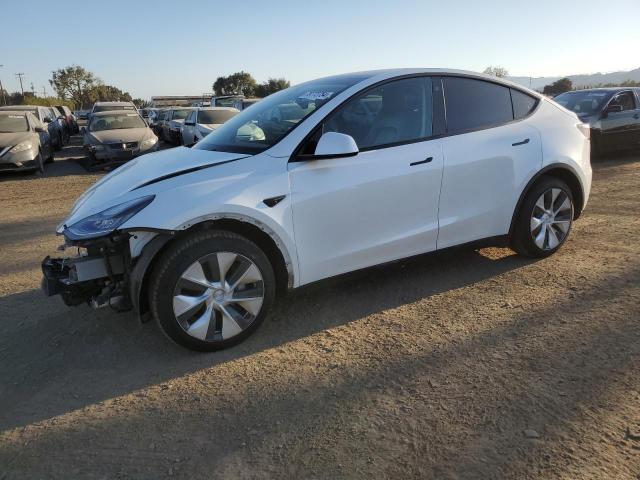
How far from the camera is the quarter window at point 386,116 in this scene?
11.5 feet

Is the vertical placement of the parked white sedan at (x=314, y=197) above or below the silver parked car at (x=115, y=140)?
below

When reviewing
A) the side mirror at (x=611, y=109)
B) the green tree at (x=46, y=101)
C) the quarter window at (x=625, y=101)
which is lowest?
the side mirror at (x=611, y=109)

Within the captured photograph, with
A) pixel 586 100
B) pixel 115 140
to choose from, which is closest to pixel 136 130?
pixel 115 140

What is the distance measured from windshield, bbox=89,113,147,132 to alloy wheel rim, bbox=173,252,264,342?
11.4m

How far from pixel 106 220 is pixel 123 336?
92cm

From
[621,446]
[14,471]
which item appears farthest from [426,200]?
[14,471]

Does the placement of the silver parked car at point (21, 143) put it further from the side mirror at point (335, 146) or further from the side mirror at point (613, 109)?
the side mirror at point (613, 109)

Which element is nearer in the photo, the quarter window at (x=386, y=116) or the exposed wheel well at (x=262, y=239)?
the exposed wheel well at (x=262, y=239)

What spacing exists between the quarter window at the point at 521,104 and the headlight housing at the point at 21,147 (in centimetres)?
1054

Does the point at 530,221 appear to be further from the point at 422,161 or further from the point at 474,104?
the point at 422,161

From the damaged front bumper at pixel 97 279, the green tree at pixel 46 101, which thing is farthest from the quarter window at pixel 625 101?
the green tree at pixel 46 101

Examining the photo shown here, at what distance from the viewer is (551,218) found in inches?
176

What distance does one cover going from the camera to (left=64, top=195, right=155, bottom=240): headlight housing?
2.94 meters

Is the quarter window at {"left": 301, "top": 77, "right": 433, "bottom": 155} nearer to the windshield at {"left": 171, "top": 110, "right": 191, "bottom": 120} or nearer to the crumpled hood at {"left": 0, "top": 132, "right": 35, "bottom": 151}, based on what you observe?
the crumpled hood at {"left": 0, "top": 132, "right": 35, "bottom": 151}
